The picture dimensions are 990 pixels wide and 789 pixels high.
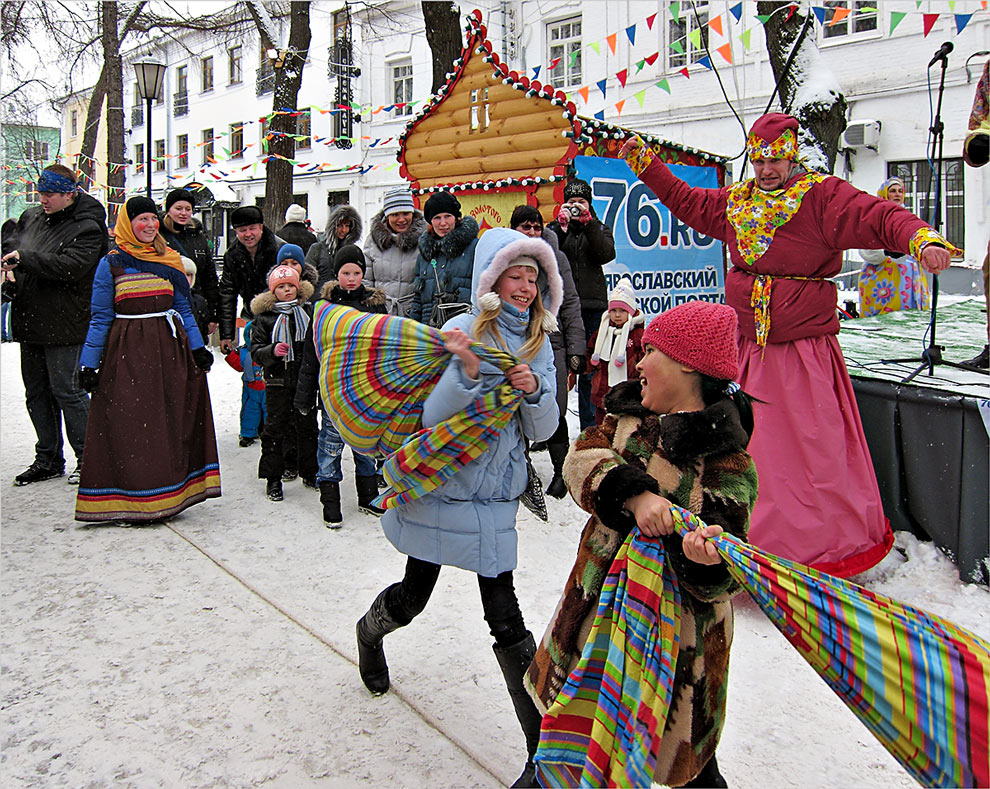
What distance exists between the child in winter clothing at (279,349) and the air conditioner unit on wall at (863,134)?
1515cm

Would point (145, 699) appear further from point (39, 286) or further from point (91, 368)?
point (39, 286)

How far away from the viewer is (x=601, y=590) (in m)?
2.02

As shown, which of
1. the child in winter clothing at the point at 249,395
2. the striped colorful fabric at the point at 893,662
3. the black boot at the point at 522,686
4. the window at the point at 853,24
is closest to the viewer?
the striped colorful fabric at the point at 893,662

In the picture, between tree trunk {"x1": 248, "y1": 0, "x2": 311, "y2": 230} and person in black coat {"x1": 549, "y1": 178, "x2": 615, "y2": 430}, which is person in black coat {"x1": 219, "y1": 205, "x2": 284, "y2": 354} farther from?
tree trunk {"x1": 248, "y1": 0, "x2": 311, "y2": 230}

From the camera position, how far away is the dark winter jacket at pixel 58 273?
213 inches

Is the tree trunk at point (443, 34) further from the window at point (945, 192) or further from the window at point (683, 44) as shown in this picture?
the window at point (945, 192)

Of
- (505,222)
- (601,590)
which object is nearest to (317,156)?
(505,222)

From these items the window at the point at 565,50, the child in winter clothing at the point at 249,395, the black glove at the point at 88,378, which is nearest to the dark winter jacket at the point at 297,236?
the child in winter clothing at the point at 249,395

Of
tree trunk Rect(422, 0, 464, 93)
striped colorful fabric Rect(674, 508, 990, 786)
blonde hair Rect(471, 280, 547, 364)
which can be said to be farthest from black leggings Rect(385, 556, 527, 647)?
tree trunk Rect(422, 0, 464, 93)

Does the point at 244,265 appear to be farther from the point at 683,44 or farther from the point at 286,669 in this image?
the point at 683,44

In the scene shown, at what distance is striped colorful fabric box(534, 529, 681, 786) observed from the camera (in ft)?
6.03

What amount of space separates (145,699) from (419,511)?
1291mm

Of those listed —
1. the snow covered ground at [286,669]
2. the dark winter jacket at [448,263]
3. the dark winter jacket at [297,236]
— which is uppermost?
the dark winter jacket at [297,236]

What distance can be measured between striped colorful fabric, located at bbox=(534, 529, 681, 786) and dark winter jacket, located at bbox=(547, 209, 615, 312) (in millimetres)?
4313
